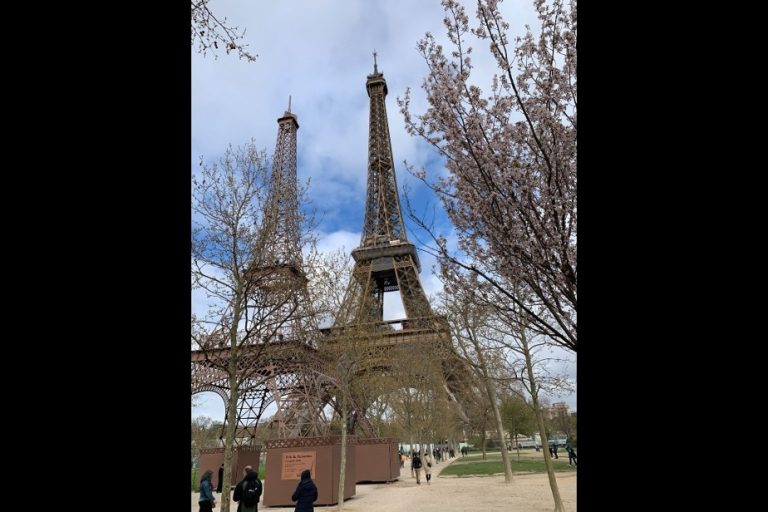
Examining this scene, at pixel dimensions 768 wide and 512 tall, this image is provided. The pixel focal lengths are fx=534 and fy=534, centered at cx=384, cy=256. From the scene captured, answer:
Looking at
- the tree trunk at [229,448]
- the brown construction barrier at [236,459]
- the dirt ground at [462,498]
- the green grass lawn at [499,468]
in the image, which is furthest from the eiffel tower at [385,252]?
the tree trunk at [229,448]

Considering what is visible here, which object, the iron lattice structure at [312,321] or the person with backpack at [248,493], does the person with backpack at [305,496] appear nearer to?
the person with backpack at [248,493]

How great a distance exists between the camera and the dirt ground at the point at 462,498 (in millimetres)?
15088

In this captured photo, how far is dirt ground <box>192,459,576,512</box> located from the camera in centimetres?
1509

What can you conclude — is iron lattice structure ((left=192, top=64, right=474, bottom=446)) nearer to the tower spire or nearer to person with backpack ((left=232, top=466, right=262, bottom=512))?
the tower spire

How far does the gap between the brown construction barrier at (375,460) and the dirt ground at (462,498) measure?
7.30 ft

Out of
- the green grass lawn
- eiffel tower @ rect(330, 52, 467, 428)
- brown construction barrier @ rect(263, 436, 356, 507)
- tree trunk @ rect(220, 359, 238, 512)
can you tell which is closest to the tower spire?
eiffel tower @ rect(330, 52, 467, 428)

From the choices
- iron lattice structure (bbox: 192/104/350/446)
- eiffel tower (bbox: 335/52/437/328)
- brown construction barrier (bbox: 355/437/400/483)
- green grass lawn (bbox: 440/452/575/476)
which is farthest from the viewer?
eiffel tower (bbox: 335/52/437/328)

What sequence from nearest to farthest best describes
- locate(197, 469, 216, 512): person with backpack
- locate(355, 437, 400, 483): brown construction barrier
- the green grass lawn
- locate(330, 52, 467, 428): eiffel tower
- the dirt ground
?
locate(197, 469, 216, 512): person with backpack, the dirt ground, locate(355, 437, 400, 483): brown construction barrier, the green grass lawn, locate(330, 52, 467, 428): eiffel tower

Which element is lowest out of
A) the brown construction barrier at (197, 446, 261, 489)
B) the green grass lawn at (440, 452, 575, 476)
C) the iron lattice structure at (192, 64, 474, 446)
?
the green grass lawn at (440, 452, 575, 476)

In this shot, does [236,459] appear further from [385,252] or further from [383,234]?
[383,234]

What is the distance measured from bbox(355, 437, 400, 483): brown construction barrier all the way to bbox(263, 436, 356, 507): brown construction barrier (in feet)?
26.6
